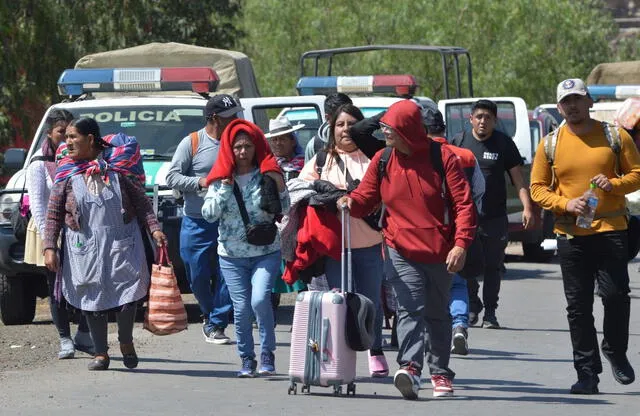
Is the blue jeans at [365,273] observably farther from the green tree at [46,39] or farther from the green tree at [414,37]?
the green tree at [414,37]

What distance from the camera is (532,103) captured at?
47031 mm

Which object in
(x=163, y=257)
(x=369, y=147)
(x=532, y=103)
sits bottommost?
(x=532, y=103)

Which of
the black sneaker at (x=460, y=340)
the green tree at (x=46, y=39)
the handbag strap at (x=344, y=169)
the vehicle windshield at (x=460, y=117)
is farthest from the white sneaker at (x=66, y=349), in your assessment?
the green tree at (x=46, y=39)

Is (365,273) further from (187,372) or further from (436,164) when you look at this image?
(187,372)

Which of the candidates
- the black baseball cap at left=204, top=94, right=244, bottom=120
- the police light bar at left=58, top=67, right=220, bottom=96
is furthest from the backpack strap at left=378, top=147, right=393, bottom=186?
the police light bar at left=58, top=67, right=220, bottom=96

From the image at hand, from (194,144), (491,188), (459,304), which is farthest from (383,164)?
(491,188)

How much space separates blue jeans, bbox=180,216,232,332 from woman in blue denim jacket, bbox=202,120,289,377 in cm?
185

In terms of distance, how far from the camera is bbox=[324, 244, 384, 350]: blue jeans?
33.0 ft

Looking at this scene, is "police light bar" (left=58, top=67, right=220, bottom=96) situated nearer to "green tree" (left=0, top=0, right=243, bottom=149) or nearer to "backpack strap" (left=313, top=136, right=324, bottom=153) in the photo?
"backpack strap" (left=313, top=136, right=324, bottom=153)

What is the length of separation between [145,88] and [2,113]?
10112mm

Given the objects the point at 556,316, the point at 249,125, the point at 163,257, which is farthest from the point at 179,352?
the point at 556,316

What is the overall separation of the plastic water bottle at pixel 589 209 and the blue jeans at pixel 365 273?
145cm

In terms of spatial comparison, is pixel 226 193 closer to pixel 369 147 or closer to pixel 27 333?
pixel 369 147

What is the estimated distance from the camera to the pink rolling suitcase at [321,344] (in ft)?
30.0
